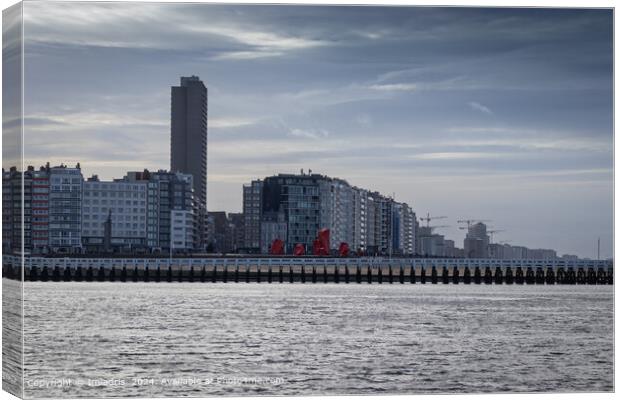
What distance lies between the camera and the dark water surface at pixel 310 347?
86.5 feet

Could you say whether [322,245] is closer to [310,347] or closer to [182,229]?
[182,229]

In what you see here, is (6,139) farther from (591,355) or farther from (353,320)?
(353,320)

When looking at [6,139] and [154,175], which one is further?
[154,175]

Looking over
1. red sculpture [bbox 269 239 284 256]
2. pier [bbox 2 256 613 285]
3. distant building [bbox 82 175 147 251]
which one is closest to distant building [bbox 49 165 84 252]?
distant building [bbox 82 175 147 251]

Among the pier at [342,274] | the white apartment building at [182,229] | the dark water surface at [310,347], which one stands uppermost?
the white apartment building at [182,229]

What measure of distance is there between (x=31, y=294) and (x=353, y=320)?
27.6 meters

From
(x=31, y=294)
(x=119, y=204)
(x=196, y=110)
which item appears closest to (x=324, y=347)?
(x=31, y=294)

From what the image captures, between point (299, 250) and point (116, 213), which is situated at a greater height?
point (116, 213)

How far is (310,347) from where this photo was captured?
3594 cm

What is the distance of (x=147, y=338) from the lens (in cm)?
3838

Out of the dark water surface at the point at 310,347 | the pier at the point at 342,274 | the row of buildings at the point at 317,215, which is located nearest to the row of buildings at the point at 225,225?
the row of buildings at the point at 317,215

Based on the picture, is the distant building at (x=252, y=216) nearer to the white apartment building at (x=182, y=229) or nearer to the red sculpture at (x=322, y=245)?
the white apartment building at (x=182, y=229)

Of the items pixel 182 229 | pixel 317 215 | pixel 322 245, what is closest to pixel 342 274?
pixel 322 245

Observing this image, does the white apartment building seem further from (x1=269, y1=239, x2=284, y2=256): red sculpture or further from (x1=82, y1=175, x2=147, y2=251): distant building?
(x1=269, y1=239, x2=284, y2=256): red sculpture
